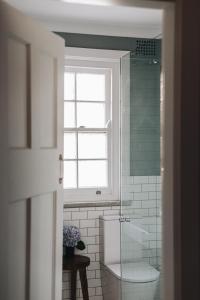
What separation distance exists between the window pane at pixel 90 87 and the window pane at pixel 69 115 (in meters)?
0.10

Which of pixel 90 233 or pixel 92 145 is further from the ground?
pixel 92 145

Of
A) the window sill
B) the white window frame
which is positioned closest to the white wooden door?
the window sill

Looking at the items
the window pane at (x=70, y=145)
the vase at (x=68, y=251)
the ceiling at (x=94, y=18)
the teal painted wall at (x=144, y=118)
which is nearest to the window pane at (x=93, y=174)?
the window pane at (x=70, y=145)

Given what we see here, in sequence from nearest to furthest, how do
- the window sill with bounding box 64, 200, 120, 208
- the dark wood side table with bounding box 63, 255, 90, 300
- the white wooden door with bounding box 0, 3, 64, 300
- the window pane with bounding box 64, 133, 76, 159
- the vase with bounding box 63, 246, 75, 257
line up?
the white wooden door with bounding box 0, 3, 64, 300 → the dark wood side table with bounding box 63, 255, 90, 300 → the vase with bounding box 63, 246, 75, 257 → the window sill with bounding box 64, 200, 120, 208 → the window pane with bounding box 64, 133, 76, 159

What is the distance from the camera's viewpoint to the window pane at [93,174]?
11.7 ft

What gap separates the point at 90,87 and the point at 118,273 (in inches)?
63.0

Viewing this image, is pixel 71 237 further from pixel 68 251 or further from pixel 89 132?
pixel 89 132

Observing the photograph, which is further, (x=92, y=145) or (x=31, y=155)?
(x=92, y=145)

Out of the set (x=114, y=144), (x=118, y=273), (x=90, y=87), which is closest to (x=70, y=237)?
(x=118, y=273)

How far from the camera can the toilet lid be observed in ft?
9.78

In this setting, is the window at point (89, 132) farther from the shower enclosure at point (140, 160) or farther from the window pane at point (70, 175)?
the shower enclosure at point (140, 160)

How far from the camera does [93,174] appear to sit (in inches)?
141

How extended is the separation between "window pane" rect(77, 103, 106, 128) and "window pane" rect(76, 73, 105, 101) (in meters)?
0.06

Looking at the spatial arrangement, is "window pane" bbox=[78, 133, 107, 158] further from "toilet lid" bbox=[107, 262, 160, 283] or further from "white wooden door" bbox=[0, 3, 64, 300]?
"white wooden door" bbox=[0, 3, 64, 300]
